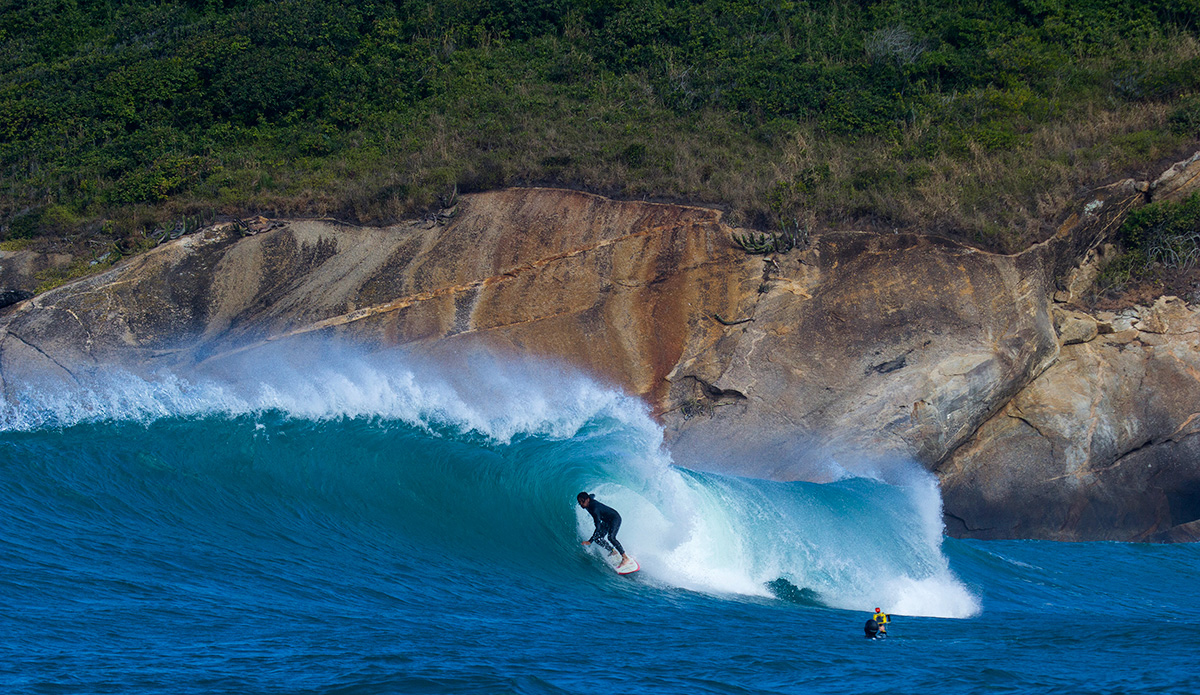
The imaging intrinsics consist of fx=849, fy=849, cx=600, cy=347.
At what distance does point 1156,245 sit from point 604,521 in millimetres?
11023

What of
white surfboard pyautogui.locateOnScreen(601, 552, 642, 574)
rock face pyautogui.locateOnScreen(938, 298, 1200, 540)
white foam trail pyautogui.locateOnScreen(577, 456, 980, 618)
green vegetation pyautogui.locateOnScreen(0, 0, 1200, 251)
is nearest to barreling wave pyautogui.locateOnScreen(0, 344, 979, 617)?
white foam trail pyautogui.locateOnScreen(577, 456, 980, 618)

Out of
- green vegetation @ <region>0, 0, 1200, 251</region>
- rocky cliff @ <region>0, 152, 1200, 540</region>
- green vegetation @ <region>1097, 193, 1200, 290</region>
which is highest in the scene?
green vegetation @ <region>0, 0, 1200, 251</region>

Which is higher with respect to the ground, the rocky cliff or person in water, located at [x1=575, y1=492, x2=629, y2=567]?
the rocky cliff

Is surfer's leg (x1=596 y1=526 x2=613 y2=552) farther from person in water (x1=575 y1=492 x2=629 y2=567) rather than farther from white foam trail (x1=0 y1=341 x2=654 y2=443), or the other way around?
white foam trail (x1=0 y1=341 x2=654 y2=443)

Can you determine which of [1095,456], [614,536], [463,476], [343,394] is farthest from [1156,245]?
[343,394]

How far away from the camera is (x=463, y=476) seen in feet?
39.4

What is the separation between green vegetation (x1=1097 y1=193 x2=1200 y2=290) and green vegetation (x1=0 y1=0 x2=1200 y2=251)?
101cm

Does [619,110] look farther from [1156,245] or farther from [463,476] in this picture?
[1156,245]

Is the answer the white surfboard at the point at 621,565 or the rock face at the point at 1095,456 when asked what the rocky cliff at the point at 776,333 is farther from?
the white surfboard at the point at 621,565

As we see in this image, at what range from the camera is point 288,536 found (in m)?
9.82

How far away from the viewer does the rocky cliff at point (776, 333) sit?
13.6 metres

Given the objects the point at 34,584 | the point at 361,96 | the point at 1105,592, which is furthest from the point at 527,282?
the point at 1105,592

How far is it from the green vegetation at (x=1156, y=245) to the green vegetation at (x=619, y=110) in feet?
3.31

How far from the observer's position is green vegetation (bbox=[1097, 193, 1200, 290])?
14.3 m
